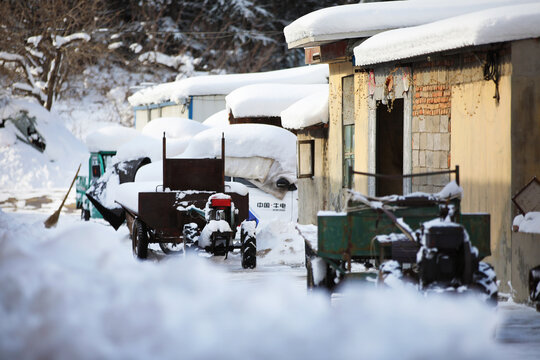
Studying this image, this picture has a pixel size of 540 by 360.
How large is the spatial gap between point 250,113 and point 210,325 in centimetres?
1762

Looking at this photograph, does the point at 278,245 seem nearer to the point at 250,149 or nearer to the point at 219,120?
the point at 250,149

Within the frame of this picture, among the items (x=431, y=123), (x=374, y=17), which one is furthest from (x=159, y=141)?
(x=431, y=123)

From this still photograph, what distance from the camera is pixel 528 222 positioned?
999 centimetres

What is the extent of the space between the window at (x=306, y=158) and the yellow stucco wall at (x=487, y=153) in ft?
21.2

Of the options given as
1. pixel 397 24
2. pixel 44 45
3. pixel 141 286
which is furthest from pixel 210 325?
pixel 44 45

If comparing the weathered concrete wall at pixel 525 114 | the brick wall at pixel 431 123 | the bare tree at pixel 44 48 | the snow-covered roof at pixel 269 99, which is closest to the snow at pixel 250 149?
the snow-covered roof at pixel 269 99

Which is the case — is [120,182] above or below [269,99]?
below

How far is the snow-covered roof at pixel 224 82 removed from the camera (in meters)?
26.7

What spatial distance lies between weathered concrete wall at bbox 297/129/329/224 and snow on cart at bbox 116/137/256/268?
2696mm

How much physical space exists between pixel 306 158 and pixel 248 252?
5.05m

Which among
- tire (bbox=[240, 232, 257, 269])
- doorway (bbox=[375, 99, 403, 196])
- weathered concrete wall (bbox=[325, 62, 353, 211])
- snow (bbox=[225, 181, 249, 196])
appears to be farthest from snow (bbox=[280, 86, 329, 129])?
tire (bbox=[240, 232, 257, 269])

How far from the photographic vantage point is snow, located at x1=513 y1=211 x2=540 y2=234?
9828mm

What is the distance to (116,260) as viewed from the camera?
639 centimetres

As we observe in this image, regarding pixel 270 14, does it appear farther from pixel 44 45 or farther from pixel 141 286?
pixel 141 286
